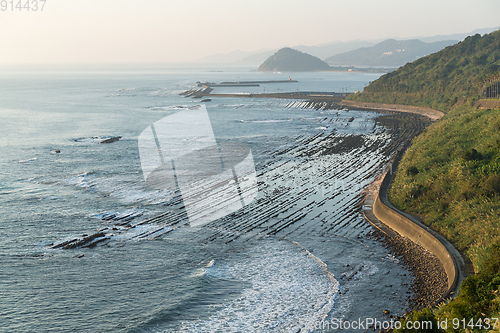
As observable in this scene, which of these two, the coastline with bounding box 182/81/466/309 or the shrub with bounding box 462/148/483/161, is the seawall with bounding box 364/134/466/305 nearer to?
the coastline with bounding box 182/81/466/309

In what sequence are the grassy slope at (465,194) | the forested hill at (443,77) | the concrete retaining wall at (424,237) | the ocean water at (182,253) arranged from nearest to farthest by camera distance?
the grassy slope at (465,194)
the ocean water at (182,253)
the concrete retaining wall at (424,237)
the forested hill at (443,77)

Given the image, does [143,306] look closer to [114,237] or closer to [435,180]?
[114,237]

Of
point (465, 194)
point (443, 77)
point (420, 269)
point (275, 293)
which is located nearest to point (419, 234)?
point (420, 269)

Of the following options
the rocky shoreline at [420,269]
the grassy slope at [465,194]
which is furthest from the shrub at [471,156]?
the rocky shoreline at [420,269]

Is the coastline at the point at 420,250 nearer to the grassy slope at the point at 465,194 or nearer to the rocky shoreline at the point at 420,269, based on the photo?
the rocky shoreline at the point at 420,269

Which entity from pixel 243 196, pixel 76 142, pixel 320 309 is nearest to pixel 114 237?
pixel 243 196
